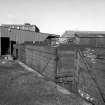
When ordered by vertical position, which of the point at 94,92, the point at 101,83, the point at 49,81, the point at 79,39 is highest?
the point at 79,39

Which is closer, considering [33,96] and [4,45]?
[33,96]

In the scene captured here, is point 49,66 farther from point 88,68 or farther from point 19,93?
point 88,68

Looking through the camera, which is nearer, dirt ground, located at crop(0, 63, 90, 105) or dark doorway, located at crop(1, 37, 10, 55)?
dirt ground, located at crop(0, 63, 90, 105)

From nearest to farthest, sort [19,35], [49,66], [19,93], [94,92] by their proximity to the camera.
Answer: [94,92]
[19,93]
[49,66]
[19,35]

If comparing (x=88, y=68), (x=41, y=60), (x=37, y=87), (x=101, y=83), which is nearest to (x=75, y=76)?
(x=88, y=68)

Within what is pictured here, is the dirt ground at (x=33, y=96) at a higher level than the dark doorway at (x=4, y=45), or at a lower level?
Answer: lower

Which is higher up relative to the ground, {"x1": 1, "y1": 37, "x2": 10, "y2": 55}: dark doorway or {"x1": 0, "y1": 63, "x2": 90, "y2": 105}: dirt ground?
{"x1": 1, "y1": 37, "x2": 10, "y2": 55}: dark doorway

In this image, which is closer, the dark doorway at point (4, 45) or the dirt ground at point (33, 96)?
the dirt ground at point (33, 96)

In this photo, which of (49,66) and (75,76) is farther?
A: (49,66)

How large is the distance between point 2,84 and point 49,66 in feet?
14.8

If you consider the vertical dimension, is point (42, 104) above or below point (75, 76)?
below

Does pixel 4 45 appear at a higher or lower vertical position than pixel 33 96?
higher

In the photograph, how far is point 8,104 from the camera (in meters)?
7.49

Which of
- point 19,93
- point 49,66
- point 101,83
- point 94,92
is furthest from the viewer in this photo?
point 49,66
